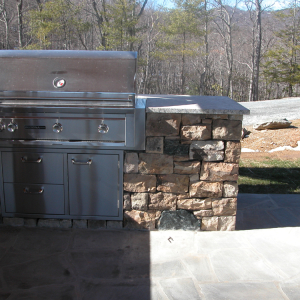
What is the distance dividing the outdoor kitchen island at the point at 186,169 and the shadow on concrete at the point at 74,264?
0.29 m

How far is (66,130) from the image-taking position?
7.43ft

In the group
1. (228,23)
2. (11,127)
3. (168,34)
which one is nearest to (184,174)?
(11,127)

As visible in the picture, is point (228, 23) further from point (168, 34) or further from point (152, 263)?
point (152, 263)

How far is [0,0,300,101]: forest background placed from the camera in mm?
17141

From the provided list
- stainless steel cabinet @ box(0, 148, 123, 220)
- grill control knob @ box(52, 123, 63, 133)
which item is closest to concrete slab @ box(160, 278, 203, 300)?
stainless steel cabinet @ box(0, 148, 123, 220)

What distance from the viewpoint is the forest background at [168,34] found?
17.1 metres

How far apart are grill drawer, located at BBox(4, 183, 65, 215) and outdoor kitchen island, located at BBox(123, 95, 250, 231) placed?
576mm

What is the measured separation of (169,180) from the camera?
7.92ft

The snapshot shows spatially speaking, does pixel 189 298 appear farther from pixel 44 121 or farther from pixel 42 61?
pixel 42 61

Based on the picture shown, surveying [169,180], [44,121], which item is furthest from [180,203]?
[44,121]

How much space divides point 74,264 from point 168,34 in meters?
18.7

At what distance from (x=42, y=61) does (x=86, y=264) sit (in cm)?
161

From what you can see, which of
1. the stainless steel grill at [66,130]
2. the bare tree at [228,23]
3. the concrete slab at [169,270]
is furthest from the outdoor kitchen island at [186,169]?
the bare tree at [228,23]

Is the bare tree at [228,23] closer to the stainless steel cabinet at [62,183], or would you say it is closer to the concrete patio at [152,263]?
the concrete patio at [152,263]
